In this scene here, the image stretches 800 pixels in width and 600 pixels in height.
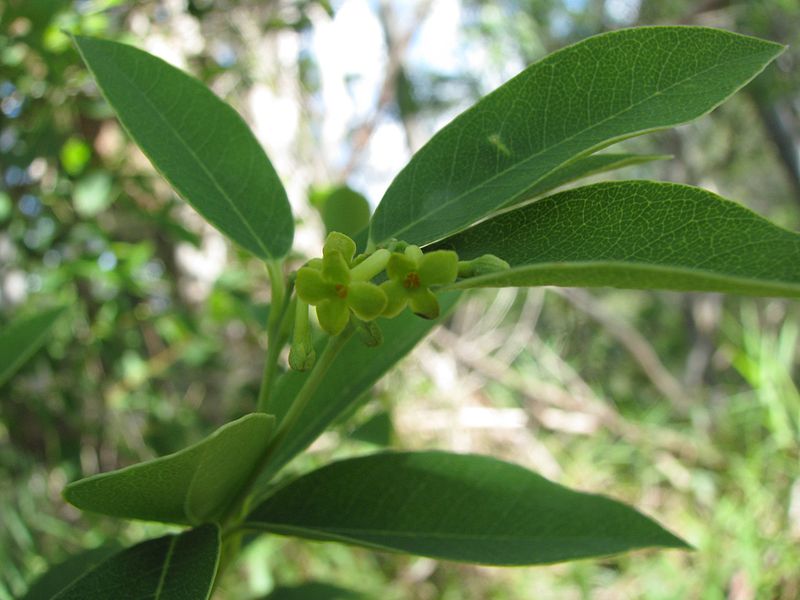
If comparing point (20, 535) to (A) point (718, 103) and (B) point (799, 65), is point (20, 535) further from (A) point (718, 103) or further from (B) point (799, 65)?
(B) point (799, 65)

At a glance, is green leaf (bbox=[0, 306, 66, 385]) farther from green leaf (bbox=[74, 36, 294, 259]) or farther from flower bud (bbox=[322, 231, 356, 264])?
flower bud (bbox=[322, 231, 356, 264])

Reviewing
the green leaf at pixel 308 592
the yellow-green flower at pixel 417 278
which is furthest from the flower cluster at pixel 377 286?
the green leaf at pixel 308 592

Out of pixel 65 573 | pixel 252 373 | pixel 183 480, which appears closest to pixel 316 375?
pixel 183 480

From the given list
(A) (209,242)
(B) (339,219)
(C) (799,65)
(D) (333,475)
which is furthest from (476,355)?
(C) (799,65)

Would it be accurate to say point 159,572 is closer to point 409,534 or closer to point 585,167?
point 409,534

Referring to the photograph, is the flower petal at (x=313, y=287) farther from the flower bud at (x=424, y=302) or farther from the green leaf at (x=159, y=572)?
the green leaf at (x=159, y=572)
